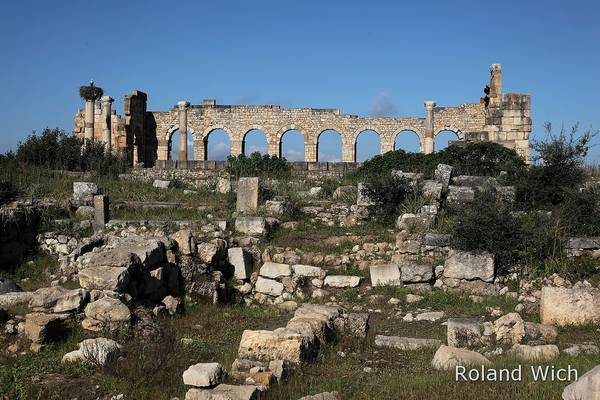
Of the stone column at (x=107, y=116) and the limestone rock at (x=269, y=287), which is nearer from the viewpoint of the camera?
the limestone rock at (x=269, y=287)

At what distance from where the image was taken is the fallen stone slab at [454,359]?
6.04 m

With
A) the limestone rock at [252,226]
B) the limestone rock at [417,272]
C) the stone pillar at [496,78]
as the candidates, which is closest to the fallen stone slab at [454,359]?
the limestone rock at [417,272]

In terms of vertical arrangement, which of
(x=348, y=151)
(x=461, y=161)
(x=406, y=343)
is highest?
(x=348, y=151)

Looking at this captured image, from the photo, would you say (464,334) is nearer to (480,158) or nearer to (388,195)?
(388,195)

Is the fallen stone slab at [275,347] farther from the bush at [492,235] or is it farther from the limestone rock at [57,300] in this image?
the bush at [492,235]

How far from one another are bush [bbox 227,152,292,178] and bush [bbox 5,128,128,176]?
11.7 feet

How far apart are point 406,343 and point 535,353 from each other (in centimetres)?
149

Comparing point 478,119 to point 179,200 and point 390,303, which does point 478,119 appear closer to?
point 179,200

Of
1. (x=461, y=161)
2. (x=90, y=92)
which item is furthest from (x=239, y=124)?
(x=461, y=161)

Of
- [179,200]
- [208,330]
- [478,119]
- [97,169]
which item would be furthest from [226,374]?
[478,119]

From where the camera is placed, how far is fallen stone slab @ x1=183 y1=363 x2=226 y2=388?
544 centimetres

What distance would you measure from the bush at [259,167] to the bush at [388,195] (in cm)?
567

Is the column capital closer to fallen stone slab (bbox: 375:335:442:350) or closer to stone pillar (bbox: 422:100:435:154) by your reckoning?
stone pillar (bbox: 422:100:435:154)

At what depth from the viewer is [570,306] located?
8367 mm
